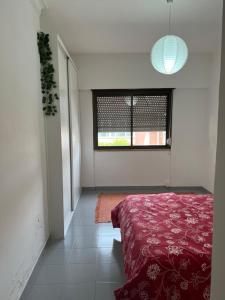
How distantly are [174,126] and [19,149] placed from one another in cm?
340

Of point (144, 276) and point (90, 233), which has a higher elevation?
point (144, 276)

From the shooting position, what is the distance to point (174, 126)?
4555 millimetres

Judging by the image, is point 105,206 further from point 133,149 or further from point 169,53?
point 169,53

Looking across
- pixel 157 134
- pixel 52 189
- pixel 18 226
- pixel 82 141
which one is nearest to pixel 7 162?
pixel 18 226

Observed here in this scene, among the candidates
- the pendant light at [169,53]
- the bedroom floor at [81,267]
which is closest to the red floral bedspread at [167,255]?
the bedroom floor at [81,267]

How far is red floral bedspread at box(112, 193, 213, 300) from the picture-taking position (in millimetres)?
1425

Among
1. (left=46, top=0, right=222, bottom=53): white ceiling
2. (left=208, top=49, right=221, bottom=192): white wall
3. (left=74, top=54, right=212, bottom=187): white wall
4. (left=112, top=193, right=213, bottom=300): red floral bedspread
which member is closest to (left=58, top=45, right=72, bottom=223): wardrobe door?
(left=46, top=0, right=222, bottom=53): white ceiling

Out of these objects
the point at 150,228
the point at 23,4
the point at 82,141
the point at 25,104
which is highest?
the point at 23,4

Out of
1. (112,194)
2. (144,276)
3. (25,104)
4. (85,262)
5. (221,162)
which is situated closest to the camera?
(221,162)

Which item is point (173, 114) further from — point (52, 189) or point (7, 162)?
point (7, 162)

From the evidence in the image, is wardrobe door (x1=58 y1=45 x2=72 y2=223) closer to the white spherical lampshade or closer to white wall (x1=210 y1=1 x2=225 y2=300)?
the white spherical lampshade

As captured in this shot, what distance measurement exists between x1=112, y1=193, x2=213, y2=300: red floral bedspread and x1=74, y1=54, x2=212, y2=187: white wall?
98.0 inches

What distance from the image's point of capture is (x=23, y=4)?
6.66 feet

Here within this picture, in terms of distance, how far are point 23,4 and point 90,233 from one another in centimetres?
258
